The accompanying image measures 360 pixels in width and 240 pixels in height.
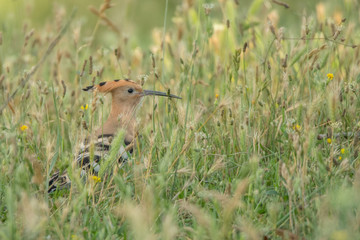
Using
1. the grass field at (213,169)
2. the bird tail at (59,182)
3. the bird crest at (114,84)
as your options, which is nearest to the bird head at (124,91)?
the bird crest at (114,84)

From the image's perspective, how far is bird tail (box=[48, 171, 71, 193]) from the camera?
8.42 feet

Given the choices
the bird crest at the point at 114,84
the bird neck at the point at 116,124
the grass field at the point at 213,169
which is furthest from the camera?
the bird crest at the point at 114,84

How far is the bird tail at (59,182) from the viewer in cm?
257

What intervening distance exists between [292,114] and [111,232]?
3.79 ft

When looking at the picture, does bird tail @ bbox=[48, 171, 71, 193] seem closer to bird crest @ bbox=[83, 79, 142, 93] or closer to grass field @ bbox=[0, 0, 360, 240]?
grass field @ bbox=[0, 0, 360, 240]

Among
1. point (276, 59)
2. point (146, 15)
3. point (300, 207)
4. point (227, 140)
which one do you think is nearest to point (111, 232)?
point (300, 207)

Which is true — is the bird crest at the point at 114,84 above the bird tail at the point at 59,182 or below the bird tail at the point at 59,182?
above

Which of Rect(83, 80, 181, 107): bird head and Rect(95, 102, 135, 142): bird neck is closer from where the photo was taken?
Rect(95, 102, 135, 142): bird neck

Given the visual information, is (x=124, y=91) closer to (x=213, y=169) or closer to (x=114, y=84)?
(x=114, y=84)

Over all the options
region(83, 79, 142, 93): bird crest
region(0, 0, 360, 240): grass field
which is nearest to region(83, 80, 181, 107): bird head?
region(83, 79, 142, 93): bird crest

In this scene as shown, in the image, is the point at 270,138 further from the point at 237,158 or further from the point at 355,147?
the point at 355,147

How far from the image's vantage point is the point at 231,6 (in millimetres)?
4266

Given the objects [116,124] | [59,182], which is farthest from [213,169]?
[116,124]

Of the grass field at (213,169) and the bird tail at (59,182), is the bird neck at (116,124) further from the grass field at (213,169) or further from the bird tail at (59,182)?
the bird tail at (59,182)
